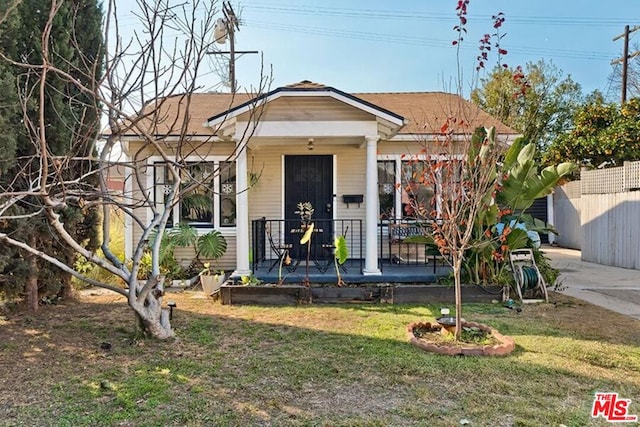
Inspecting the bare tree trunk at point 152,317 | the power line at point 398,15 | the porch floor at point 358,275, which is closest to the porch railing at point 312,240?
the porch floor at point 358,275

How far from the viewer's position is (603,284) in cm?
836

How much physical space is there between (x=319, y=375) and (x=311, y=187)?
590cm

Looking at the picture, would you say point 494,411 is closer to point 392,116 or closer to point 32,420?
point 32,420

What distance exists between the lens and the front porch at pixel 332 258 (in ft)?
23.5

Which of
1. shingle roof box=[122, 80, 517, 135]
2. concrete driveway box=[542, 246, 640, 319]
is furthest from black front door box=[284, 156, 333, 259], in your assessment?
concrete driveway box=[542, 246, 640, 319]

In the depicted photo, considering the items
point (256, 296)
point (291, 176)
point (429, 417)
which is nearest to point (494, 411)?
point (429, 417)

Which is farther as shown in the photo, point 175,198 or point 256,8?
point 256,8

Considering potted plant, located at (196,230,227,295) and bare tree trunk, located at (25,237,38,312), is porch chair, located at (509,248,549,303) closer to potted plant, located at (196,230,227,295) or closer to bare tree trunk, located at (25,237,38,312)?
potted plant, located at (196,230,227,295)

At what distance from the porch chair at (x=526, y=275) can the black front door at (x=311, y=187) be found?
380cm

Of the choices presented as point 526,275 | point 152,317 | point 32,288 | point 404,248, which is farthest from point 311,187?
point 32,288

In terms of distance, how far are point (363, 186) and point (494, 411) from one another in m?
6.56

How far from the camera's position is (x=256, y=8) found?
9086 mm

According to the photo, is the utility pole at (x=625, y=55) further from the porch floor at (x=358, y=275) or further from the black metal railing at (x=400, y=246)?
the porch floor at (x=358, y=275)

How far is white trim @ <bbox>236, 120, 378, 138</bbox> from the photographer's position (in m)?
7.20
